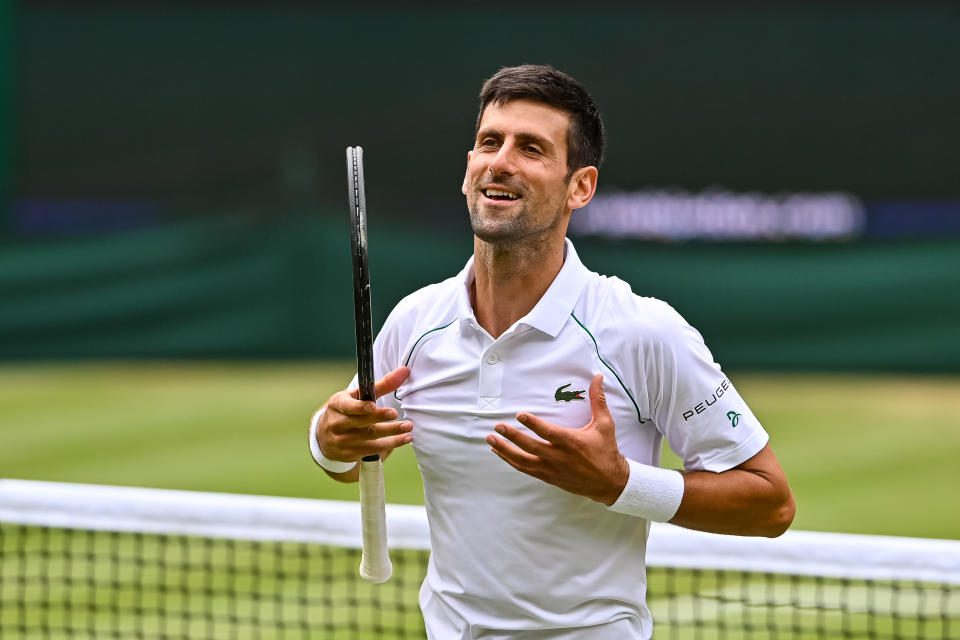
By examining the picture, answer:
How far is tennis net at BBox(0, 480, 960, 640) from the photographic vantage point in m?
5.22

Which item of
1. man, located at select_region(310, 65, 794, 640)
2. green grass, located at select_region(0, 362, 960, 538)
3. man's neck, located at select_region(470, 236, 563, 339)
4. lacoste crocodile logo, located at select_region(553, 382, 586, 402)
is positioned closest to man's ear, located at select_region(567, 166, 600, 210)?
man, located at select_region(310, 65, 794, 640)

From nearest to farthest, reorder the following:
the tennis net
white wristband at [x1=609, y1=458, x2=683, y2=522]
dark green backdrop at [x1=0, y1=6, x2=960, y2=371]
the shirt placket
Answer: white wristband at [x1=609, y1=458, x2=683, y2=522]
the shirt placket
the tennis net
dark green backdrop at [x1=0, y1=6, x2=960, y2=371]

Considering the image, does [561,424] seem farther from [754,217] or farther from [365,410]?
[754,217]

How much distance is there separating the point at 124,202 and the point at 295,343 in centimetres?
330

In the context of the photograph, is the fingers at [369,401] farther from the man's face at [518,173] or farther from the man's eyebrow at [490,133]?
the man's eyebrow at [490,133]

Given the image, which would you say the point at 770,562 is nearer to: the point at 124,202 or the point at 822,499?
the point at 822,499

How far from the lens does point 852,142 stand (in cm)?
1524

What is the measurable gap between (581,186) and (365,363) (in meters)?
0.78

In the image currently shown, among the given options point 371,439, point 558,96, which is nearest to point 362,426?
point 371,439

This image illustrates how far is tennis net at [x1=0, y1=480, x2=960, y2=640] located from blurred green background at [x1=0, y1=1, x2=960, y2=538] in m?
4.00

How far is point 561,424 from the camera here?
134 inches

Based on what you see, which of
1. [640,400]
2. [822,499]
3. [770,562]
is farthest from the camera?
[822,499]

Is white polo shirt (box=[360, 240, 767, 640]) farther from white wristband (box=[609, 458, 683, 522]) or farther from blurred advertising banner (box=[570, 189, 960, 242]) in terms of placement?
blurred advertising banner (box=[570, 189, 960, 242])

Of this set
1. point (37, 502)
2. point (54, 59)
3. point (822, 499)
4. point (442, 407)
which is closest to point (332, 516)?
point (37, 502)
